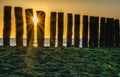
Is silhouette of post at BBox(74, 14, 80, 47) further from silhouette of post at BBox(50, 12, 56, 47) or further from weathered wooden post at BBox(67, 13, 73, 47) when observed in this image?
silhouette of post at BBox(50, 12, 56, 47)

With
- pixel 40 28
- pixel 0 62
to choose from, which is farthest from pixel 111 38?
pixel 0 62

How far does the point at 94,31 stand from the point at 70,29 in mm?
1633

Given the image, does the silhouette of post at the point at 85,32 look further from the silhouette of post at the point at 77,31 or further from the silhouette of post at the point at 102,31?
the silhouette of post at the point at 102,31

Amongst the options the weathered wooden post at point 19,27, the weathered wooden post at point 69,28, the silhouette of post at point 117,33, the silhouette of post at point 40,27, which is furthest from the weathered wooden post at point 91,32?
the weathered wooden post at point 19,27

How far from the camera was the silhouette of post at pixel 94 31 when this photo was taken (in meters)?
15.3

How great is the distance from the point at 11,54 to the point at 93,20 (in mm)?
5136

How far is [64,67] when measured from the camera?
9578 millimetres

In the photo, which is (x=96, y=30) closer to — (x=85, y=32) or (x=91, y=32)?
(x=91, y=32)

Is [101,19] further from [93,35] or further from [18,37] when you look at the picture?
[18,37]

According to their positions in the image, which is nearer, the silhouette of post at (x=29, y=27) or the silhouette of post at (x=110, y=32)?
the silhouette of post at (x=29, y=27)

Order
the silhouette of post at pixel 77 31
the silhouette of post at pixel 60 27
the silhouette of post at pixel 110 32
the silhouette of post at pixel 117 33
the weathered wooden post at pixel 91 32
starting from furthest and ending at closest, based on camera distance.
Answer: the silhouette of post at pixel 117 33 < the silhouette of post at pixel 110 32 < the weathered wooden post at pixel 91 32 < the silhouette of post at pixel 77 31 < the silhouette of post at pixel 60 27

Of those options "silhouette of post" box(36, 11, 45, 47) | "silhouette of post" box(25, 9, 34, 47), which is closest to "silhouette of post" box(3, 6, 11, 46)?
"silhouette of post" box(25, 9, 34, 47)

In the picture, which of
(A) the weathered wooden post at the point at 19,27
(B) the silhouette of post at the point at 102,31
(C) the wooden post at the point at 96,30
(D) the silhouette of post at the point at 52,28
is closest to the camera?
(A) the weathered wooden post at the point at 19,27

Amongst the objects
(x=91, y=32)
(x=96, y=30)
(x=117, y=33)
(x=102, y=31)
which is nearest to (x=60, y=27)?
(x=91, y=32)
